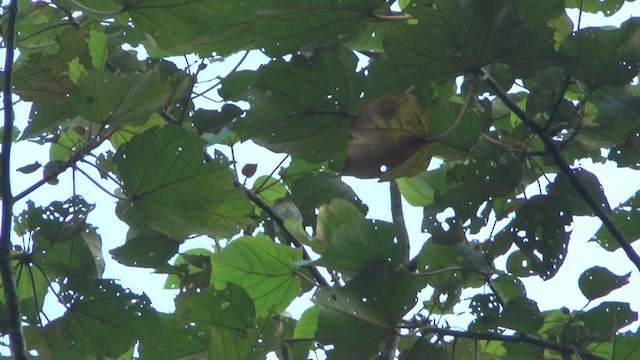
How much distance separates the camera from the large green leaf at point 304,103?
1.50 m

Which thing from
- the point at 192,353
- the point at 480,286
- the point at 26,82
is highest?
the point at 26,82

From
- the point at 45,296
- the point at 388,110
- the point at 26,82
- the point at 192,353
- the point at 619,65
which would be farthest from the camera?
the point at 45,296

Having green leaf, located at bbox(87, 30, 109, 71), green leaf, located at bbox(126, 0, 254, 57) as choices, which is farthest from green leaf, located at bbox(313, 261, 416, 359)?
green leaf, located at bbox(87, 30, 109, 71)

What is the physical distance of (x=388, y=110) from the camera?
52.1 inches

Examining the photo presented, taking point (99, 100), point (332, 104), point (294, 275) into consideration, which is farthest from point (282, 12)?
point (294, 275)

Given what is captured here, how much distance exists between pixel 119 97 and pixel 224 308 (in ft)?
1.51

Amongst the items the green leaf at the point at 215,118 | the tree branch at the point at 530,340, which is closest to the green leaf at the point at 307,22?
the green leaf at the point at 215,118

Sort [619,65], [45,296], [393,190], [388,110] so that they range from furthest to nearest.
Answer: [393,190] < [45,296] < [619,65] < [388,110]

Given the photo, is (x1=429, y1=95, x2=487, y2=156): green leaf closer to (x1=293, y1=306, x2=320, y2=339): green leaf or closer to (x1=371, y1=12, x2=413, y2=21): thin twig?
(x1=371, y1=12, x2=413, y2=21): thin twig

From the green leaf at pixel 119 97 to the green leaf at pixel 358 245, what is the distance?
1.27 feet

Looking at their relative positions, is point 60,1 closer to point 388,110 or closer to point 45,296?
point 45,296

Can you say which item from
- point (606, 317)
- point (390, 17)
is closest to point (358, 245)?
point (390, 17)

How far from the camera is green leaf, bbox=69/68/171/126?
4.89ft

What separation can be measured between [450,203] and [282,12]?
536mm
